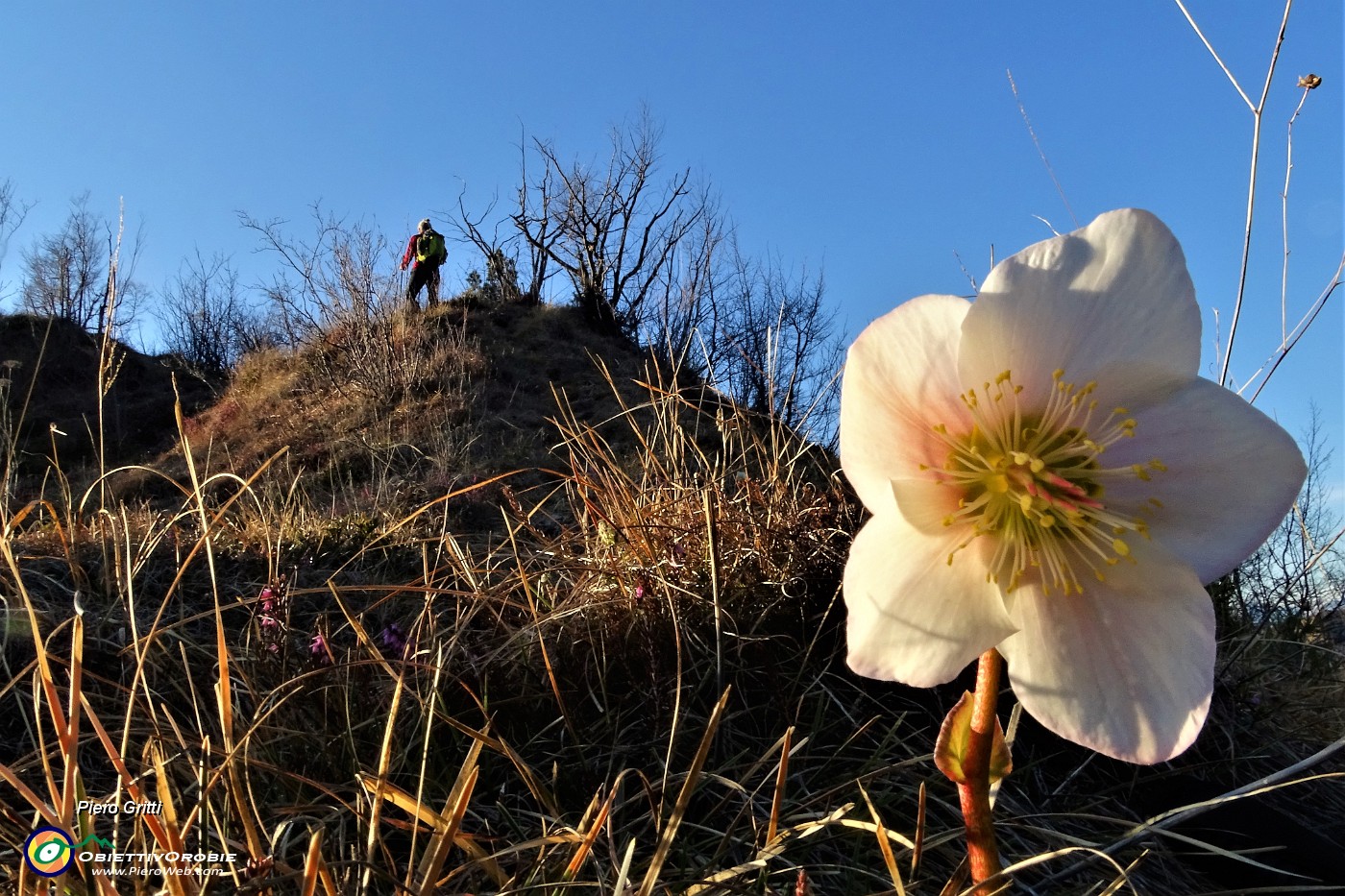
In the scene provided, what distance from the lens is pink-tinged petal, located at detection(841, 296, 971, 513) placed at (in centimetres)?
60

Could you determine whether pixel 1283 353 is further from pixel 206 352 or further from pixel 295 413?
pixel 206 352

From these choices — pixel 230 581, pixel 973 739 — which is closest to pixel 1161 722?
pixel 973 739

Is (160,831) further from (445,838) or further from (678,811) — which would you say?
(678,811)

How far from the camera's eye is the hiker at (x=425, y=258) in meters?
12.0

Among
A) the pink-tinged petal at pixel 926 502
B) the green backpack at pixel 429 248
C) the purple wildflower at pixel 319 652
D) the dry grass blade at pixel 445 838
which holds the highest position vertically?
the green backpack at pixel 429 248

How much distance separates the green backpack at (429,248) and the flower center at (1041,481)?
41.1ft

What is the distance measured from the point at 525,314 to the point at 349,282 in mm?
3192

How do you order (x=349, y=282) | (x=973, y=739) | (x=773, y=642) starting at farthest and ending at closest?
1. (x=349, y=282)
2. (x=773, y=642)
3. (x=973, y=739)

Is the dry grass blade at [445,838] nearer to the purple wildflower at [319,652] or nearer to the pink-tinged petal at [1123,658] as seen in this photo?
the pink-tinged petal at [1123,658]

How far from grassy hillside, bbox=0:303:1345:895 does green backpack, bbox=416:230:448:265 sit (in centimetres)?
1059

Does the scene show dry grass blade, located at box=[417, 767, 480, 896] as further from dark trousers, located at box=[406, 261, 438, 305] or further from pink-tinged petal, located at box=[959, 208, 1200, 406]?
dark trousers, located at box=[406, 261, 438, 305]

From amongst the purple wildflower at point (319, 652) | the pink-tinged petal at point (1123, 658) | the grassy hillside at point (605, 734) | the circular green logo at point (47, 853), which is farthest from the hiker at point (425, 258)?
the pink-tinged petal at point (1123, 658)

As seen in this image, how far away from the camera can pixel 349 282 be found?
9891 mm

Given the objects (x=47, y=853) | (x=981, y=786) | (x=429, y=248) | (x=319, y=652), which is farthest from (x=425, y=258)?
(x=981, y=786)
